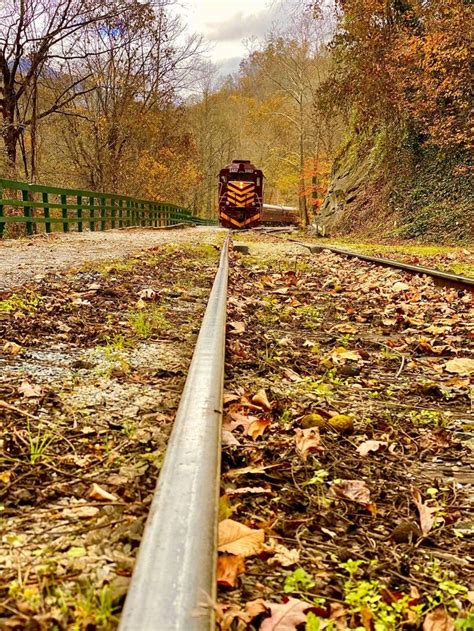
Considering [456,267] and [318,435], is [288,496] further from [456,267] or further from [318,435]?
[456,267]

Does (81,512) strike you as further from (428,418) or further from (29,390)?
(428,418)

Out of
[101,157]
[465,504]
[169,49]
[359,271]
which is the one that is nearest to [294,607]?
[465,504]

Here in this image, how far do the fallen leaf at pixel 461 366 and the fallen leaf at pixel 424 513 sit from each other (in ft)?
4.88

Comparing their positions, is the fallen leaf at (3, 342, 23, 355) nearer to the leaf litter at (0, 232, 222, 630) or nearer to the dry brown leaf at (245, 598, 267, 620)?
the leaf litter at (0, 232, 222, 630)

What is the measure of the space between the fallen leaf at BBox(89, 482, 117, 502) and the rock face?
19.2 metres

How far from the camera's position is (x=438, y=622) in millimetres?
1024

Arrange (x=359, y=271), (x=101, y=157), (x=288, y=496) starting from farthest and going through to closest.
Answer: (x=101, y=157)
(x=359, y=271)
(x=288, y=496)

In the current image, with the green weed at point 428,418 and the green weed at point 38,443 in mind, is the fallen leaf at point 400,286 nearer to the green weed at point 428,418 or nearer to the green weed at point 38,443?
the green weed at point 428,418

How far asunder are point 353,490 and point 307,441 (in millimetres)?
308

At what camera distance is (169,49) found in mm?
26953

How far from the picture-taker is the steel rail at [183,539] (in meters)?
0.79

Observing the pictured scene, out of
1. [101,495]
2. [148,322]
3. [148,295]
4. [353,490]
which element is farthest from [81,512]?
[148,295]

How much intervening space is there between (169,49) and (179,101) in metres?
3.88

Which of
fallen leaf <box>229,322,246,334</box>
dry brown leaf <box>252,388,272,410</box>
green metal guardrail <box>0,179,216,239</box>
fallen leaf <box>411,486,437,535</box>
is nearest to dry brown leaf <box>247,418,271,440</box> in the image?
dry brown leaf <box>252,388,272,410</box>
